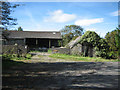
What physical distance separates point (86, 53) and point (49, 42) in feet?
39.6

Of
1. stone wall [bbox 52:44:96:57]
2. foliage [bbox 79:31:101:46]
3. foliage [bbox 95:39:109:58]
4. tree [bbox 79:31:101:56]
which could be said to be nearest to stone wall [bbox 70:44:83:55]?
stone wall [bbox 52:44:96:57]

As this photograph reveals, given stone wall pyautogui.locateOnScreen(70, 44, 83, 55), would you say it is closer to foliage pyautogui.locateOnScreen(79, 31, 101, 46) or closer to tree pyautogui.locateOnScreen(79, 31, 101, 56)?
tree pyautogui.locateOnScreen(79, 31, 101, 56)

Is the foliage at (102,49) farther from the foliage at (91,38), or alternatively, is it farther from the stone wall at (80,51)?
the stone wall at (80,51)

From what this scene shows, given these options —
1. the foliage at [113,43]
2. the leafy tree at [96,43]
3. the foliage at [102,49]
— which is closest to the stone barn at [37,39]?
the leafy tree at [96,43]

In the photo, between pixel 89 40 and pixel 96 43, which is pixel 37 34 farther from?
pixel 96 43

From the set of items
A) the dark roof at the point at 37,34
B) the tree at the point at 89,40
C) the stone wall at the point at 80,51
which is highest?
the dark roof at the point at 37,34

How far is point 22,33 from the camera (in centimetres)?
2767

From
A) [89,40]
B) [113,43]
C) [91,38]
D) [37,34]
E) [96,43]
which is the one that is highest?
[37,34]

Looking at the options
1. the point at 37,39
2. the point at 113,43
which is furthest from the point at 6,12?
the point at 37,39

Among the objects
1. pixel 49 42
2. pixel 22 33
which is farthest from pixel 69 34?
pixel 22 33

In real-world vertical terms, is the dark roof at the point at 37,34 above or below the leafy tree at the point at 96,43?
above

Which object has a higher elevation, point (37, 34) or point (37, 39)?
point (37, 34)

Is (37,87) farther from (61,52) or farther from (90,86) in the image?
(61,52)

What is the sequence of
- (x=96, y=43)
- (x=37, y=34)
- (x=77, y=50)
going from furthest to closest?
(x=37, y=34)
(x=77, y=50)
(x=96, y=43)
